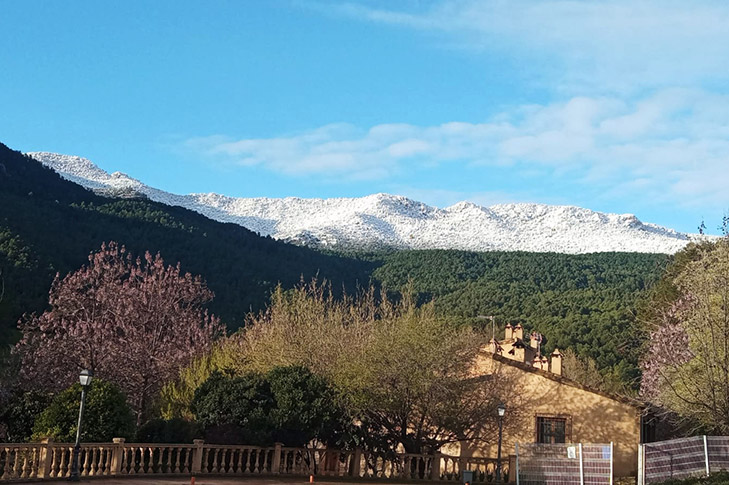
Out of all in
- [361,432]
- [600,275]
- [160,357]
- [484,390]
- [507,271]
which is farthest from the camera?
[507,271]

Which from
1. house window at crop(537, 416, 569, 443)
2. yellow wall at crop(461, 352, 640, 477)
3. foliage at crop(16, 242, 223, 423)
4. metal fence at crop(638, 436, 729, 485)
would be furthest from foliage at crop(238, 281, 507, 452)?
metal fence at crop(638, 436, 729, 485)

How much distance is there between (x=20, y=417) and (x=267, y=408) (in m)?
8.10

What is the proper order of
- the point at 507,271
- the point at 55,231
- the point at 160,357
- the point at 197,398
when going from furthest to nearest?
the point at 507,271, the point at 55,231, the point at 160,357, the point at 197,398

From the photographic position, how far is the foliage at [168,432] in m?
27.7

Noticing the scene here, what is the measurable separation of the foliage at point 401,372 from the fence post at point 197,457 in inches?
271

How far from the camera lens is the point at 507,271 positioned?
12156 centimetres

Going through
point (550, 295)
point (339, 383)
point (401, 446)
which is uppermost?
point (550, 295)

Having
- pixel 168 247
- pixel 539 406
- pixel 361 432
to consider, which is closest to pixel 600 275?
pixel 168 247

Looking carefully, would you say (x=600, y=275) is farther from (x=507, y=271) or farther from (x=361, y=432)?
(x=361, y=432)

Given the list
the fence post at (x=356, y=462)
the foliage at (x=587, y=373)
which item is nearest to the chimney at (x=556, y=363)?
the fence post at (x=356, y=462)

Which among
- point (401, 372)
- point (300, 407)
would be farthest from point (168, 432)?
point (401, 372)

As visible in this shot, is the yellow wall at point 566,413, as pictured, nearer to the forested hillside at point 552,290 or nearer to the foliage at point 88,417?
the foliage at point 88,417

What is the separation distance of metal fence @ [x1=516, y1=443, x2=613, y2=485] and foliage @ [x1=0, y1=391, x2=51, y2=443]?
1607cm

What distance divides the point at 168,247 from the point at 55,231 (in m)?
14.3
